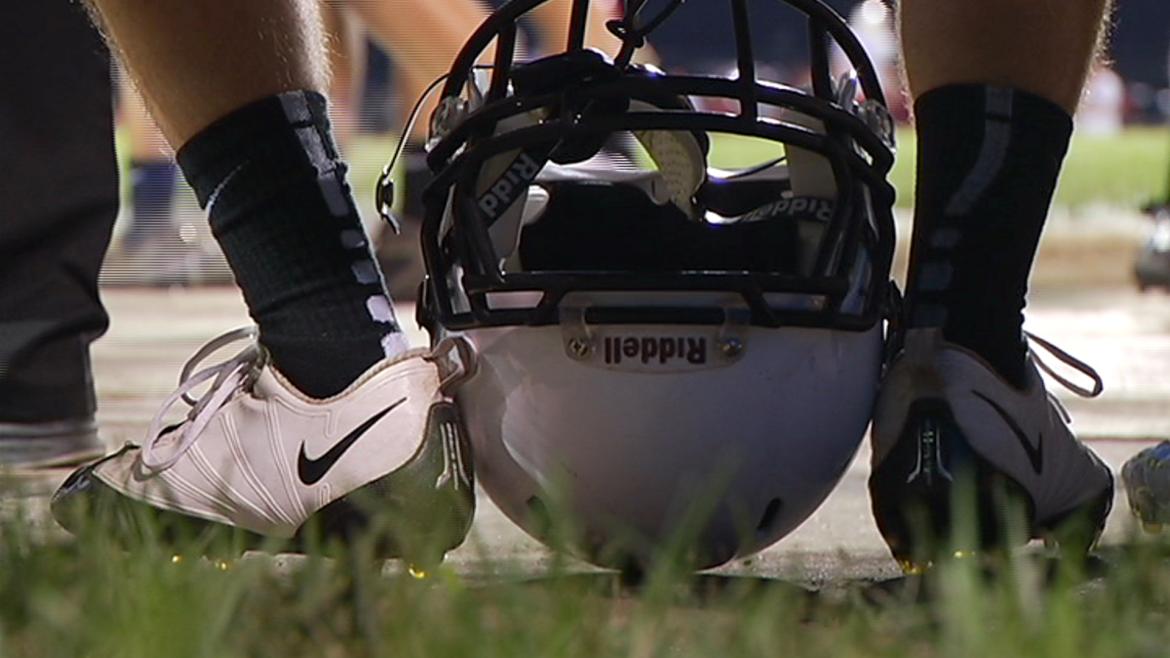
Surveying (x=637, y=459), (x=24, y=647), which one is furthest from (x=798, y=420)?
(x=24, y=647)

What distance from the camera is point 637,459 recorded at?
1798mm

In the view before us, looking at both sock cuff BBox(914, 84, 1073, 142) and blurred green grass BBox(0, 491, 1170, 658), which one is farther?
sock cuff BBox(914, 84, 1073, 142)

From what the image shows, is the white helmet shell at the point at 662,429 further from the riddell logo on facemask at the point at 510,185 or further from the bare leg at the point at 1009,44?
the bare leg at the point at 1009,44

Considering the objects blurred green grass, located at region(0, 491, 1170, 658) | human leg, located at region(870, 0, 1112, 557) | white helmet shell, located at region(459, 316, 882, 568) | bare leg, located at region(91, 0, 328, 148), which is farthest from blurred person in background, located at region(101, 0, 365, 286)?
blurred green grass, located at region(0, 491, 1170, 658)

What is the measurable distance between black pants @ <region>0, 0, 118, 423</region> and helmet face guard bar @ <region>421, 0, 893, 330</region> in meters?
1.29

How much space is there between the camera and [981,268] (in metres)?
2.02

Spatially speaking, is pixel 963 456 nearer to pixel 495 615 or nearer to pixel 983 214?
pixel 983 214

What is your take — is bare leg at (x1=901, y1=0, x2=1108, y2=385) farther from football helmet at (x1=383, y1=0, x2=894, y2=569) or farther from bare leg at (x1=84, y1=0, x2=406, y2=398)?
bare leg at (x1=84, y1=0, x2=406, y2=398)

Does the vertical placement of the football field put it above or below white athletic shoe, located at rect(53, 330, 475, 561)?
above

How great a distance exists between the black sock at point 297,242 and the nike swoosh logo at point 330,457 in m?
0.09

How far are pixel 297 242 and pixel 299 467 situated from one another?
0.77 feet

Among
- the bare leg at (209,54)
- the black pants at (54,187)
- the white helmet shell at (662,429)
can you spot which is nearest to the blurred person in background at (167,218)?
the black pants at (54,187)

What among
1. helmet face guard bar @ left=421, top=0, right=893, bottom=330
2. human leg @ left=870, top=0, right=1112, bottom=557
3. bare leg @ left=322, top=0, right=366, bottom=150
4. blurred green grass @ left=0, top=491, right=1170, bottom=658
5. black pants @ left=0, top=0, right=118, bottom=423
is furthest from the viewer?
bare leg @ left=322, top=0, right=366, bottom=150

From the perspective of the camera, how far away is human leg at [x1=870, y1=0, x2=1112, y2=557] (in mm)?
1894
